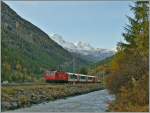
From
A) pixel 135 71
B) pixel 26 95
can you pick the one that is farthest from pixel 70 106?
pixel 135 71

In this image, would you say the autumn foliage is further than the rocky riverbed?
No

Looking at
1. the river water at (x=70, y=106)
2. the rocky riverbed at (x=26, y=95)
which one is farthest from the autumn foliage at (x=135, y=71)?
the rocky riverbed at (x=26, y=95)

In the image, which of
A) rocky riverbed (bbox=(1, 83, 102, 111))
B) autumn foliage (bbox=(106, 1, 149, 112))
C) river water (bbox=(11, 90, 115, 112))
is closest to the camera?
autumn foliage (bbox=(106, 1, 149, 112))

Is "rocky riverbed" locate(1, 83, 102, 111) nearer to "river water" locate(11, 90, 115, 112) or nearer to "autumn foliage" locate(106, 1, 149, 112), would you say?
"river water" locate(11, 90, 115, 112)

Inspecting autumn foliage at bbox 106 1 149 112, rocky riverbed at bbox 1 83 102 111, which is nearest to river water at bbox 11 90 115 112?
rocky riverbed at bbox 1 83 102 111

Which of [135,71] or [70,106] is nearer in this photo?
[135,71]

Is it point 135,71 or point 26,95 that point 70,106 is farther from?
point 135,71

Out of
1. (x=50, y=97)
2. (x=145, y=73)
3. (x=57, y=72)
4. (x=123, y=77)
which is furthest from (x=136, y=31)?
(x=57, y=72)

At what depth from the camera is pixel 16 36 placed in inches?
6634

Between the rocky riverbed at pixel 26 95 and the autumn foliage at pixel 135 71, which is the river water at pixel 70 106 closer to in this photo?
the rocky riverbed at pixel 26 95

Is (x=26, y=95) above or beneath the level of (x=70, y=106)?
above

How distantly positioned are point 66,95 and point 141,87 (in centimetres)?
2519

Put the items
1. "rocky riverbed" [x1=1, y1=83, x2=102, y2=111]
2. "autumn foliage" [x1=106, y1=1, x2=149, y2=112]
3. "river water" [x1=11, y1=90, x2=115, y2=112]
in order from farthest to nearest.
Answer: "rocky riverbed" [x1=1, y1=83, x2=102, y2=111]
"river water" [x1=11, y1=90, x2=115, y2=112]
"autumn foliage" [x1=106, y1=1, x2=149, y2=112]

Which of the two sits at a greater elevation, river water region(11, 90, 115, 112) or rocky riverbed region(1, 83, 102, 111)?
rocky riverbed region(1, 83, 102, 111)
